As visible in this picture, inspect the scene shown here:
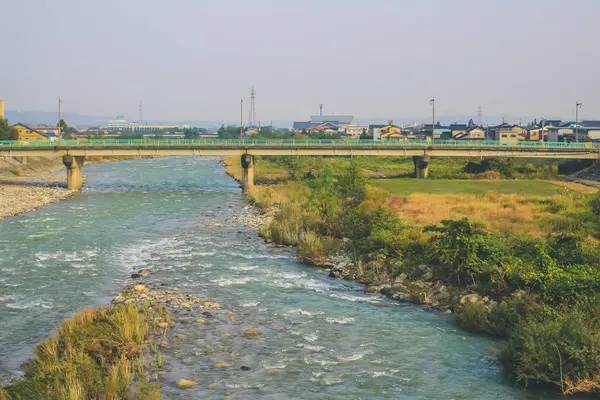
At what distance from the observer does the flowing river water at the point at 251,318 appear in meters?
18.3

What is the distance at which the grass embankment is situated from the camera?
15781 mm

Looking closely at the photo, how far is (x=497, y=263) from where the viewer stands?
2662cm

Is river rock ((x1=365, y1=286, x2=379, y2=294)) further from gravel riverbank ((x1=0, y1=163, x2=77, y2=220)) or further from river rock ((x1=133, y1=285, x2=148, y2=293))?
gravel riverbank ((x1=0, y1=163, x2=77, y2=220))

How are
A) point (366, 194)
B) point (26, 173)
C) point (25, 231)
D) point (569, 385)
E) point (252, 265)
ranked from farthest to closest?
point (26, 173)
point (366, 194)
point (25, 231)
point (252, 265)
point (569, 385)

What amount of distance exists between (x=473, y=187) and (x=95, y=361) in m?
53.8

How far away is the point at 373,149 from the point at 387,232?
4616 cm

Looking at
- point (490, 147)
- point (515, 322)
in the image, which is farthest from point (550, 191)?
point (515, 322)

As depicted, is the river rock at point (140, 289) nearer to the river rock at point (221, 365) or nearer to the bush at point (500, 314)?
the river rock at point (221, 365)

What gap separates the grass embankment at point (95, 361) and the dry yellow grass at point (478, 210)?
72.0 ft

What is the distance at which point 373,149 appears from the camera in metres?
79.2

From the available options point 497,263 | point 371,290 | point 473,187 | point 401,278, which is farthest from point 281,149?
point 497,263

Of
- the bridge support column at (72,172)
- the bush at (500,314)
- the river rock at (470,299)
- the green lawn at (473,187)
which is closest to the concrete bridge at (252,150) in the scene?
the bridge support column at (72,172)

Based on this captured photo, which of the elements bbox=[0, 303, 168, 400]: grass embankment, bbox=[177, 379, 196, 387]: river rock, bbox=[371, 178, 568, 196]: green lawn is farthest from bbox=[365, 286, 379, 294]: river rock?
bbox=[371, 178, 568, 196]: green lawn

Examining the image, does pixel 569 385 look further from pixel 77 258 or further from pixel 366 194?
pixel 366 194
